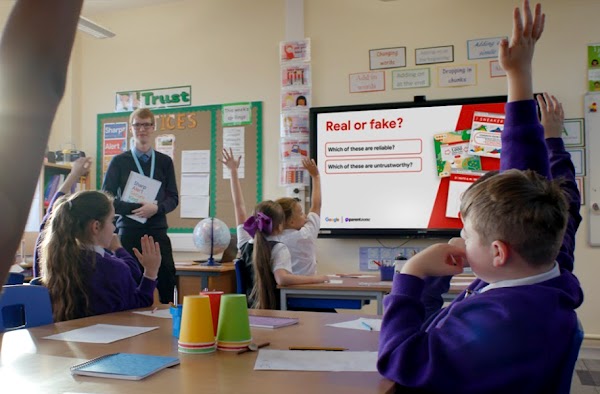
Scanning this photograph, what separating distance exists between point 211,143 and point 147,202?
198cm

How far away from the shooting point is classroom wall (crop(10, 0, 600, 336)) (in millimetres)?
4387

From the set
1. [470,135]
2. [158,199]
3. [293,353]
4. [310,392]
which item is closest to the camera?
[310,392]

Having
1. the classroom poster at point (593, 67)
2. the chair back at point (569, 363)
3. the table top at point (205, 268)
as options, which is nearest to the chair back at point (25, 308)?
the chair back at point (569, 363)

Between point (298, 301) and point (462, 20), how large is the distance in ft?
9.42

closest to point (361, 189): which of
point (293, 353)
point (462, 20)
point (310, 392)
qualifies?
point (462, 20)

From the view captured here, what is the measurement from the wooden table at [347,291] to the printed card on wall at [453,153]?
5.33ft

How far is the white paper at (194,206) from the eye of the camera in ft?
17.4

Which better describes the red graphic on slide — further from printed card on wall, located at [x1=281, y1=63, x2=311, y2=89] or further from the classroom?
printed card on wall, located at [x1=281, y1=63, x2=311, y2=89]

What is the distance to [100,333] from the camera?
5.07ft

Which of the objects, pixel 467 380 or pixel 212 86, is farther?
pixel 212 86

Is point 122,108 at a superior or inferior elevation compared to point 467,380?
superior

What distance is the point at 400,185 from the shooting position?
470 cm

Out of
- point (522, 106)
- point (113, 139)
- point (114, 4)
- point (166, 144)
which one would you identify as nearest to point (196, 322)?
point (522, 106)

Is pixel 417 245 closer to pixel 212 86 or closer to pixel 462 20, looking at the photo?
pixel 462 20
